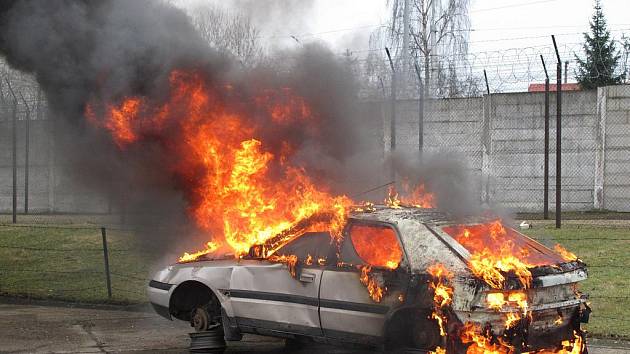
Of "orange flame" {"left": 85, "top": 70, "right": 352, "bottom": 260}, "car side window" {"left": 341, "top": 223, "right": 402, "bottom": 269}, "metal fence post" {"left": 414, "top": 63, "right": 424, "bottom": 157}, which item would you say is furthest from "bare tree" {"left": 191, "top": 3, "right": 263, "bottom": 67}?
"metal fence post" {"left": 414, "top": 63, "right": 424, "bottom": 157}

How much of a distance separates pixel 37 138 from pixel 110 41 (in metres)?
11.8

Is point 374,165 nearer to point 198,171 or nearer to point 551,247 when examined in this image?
point 198,171

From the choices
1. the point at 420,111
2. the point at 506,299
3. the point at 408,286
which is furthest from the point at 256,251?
the point at 420,111

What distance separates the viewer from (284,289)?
679 centimetres

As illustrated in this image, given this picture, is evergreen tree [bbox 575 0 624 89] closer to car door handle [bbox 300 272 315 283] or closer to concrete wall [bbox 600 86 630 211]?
concrete wall [bbox 600 86 630 211]

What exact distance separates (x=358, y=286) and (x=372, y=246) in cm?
43

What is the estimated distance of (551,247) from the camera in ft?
23.1

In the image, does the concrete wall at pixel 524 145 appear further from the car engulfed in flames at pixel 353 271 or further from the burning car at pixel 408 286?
the burning car at pixel 408 286

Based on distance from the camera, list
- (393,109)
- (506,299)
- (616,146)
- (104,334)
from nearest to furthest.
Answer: (506,299) < (104,334) < (393,109) < (616,146)

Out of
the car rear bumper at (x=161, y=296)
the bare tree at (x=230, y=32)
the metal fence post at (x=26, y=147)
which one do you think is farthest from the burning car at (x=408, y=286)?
the metal fence post at (x=26, y=147)

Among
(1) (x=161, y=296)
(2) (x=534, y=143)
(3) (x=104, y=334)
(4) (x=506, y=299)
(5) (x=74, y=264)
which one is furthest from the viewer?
(2) (x=534, y=143)

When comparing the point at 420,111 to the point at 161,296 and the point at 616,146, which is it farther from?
the point at 161,296

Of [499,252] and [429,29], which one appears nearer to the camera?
[499,252]

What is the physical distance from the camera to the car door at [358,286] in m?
6.25
